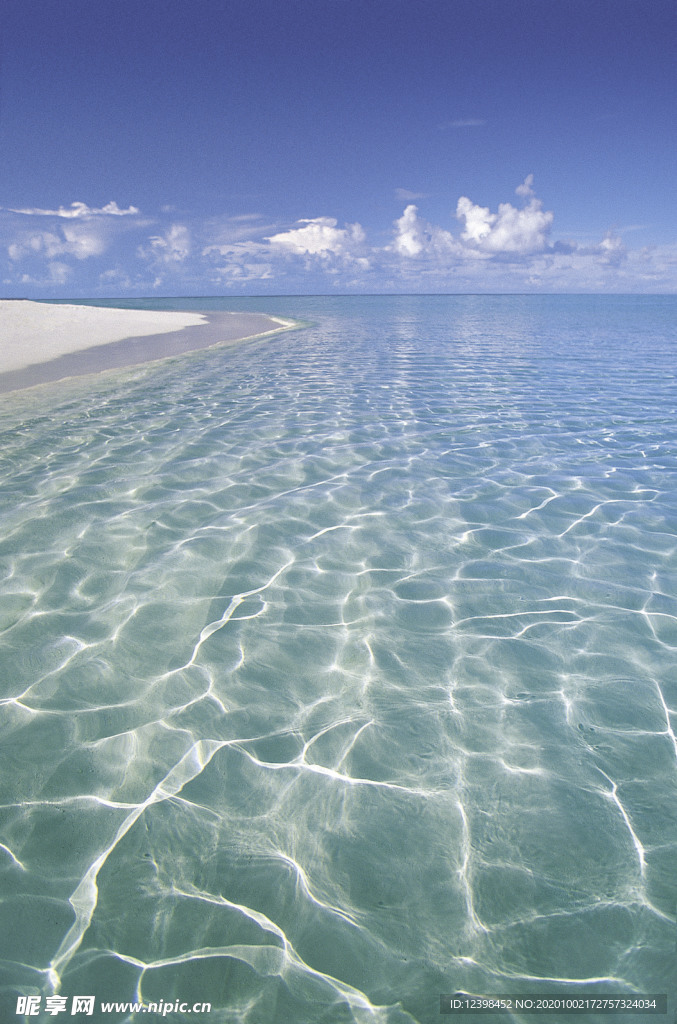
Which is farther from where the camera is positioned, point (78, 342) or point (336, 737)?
point (78, 342)

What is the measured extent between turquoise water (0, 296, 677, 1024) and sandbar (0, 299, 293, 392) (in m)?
11.0

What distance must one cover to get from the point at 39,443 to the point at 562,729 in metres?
8.36

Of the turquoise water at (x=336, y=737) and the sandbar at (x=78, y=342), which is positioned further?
the sandbar at (x=78, y=342)

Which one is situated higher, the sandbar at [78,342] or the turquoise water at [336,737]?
the sandbar at [78,342]

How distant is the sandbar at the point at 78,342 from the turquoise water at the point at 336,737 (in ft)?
36.2

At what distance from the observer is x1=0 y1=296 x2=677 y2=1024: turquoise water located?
2.02 m

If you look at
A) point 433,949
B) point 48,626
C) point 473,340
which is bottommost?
point 433,949

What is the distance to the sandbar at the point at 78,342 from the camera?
15961 mm

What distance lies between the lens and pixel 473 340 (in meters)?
25.0

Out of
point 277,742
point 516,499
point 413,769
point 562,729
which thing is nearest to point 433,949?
point 413,769

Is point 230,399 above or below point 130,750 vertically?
above

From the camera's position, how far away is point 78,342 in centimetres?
2283

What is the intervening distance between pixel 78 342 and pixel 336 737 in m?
24.4

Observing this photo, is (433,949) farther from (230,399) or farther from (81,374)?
(81,374)
